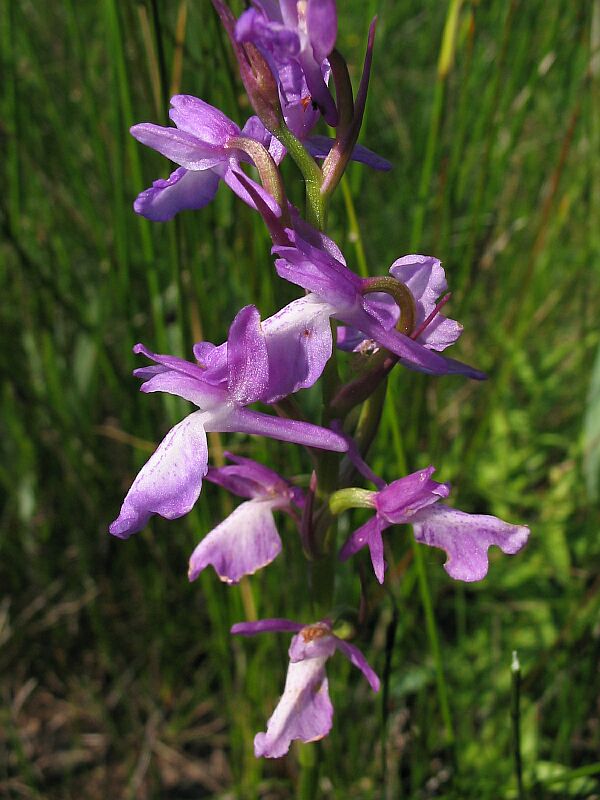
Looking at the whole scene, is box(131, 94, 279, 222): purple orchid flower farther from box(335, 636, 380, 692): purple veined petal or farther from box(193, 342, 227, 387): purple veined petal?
box(335, 636, 380, 692): purple veined petal

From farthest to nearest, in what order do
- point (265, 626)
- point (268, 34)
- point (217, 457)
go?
point (217, 457) → point (265, 626) → point (268, 34)

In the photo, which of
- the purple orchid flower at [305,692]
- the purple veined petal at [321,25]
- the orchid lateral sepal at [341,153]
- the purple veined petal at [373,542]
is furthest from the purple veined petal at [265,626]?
the purple veined petal at [321,25]

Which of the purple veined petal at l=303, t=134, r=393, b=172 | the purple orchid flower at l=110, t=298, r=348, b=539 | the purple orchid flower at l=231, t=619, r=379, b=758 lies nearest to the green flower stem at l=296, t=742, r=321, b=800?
the purple orchid flower at l=231, t=619, r=379, b=758

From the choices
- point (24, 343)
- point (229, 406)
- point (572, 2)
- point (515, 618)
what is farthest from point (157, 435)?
point (572, 2)

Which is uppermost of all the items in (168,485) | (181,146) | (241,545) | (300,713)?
(181,146)

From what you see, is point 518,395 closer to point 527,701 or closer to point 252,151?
point 527,701

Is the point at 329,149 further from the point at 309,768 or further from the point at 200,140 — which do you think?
the point at 309,768

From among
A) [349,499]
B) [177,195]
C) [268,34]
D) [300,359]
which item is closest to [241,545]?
[349,499]
